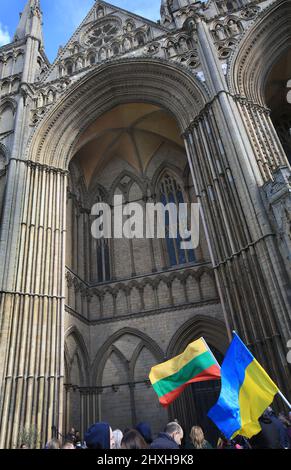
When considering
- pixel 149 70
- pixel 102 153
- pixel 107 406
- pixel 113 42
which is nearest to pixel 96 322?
pixel 107 406

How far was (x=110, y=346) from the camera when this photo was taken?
14797 mm

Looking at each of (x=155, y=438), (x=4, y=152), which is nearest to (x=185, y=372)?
(x=155, y=438)

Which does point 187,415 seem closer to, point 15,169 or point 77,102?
point 15,169

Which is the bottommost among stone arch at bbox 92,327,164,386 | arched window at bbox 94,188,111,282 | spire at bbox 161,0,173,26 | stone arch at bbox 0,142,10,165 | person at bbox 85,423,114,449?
person at bbox 85,423,114,449

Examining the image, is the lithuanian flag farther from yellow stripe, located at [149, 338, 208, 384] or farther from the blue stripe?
the blue stripe

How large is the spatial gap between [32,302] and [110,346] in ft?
14.6

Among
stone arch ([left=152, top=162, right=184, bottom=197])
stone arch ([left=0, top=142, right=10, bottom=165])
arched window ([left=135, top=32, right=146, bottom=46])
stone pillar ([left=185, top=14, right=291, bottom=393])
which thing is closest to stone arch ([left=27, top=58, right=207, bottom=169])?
stone arch ([left=0, top=142, right=10, bottom=165])

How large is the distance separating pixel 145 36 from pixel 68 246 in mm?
11106

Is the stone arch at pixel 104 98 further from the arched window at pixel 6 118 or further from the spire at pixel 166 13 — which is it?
the spire at pixel 166 13

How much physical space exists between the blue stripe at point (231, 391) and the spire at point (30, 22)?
70.9 ft

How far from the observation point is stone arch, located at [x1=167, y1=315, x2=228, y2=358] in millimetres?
13516

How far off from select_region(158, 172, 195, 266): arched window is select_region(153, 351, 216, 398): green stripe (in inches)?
419

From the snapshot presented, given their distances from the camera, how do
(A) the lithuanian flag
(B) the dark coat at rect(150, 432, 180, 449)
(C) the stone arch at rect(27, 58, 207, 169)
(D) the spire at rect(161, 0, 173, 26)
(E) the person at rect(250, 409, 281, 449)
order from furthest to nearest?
(D) the spire at rect(161, 0, 173, 26) < (C) the stone arch at rect(27, 58, 207, 169) < (A) the lithuanian flag < (E) the person at rect(250, 409, 281, 449) < (B) the dark coat at rect(150, 432, 180, 449)

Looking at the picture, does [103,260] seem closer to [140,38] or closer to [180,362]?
[140,38]
